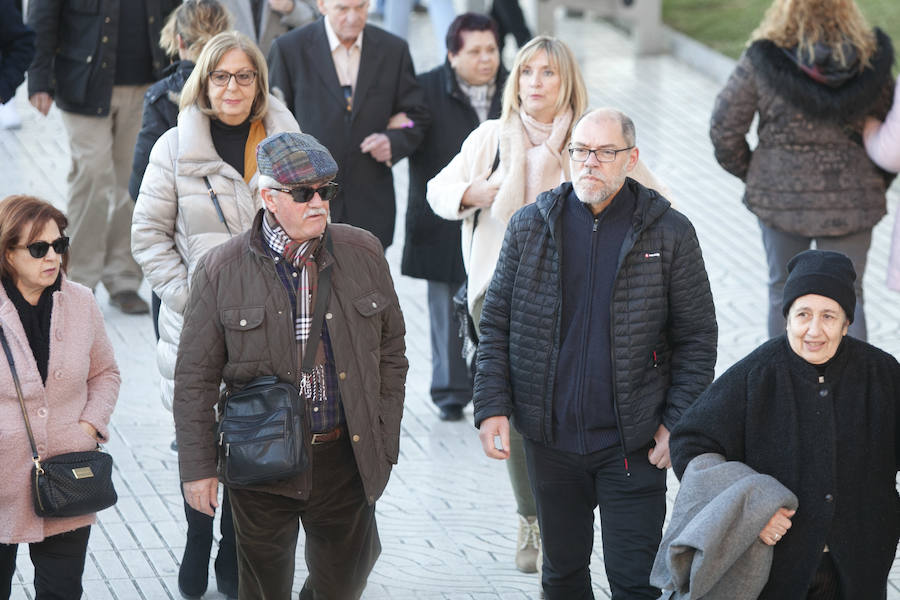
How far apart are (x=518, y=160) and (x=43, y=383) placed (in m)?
2.09

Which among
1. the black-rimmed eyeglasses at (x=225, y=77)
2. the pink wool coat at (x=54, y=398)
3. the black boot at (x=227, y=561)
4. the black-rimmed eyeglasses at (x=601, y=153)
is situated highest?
Answer: the black-rimmed eyeglasses at (x=601, y=153)

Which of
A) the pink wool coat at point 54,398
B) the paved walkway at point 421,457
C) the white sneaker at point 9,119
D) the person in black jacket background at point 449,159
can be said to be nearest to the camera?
the pink wool coat at point 54,398

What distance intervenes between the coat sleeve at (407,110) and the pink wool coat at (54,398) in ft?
8.84

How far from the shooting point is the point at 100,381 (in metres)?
5.16

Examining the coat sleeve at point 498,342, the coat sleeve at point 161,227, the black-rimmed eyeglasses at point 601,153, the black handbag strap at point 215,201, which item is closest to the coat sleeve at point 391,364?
the coat sleeve at point 498,342

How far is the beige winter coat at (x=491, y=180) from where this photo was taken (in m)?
5.92

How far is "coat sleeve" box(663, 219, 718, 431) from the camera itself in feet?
16.5

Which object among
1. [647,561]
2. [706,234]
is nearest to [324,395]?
[647,561]

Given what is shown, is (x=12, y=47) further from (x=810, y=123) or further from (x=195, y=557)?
(x=810, y=123)

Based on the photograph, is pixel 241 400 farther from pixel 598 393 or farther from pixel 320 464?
pixel 598 393

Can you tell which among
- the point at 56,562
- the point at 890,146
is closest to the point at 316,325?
the point at 56,562

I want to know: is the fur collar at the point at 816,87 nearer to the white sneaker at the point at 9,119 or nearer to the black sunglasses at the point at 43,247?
the black sunglasses at the point at 43,247

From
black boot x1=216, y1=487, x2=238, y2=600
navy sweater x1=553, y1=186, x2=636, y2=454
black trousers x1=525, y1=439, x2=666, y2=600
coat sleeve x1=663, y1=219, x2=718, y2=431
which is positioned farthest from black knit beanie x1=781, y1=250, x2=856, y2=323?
black boot x1=216, y1=487, x2=238, y2=600

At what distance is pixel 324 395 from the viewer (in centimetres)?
482
